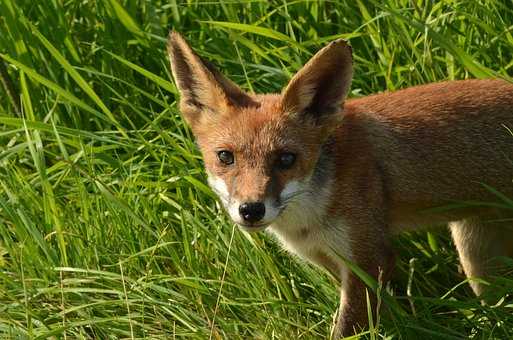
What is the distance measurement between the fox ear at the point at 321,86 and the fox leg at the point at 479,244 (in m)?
1.08

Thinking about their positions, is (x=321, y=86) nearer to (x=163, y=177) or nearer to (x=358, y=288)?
(x=358, y=288)

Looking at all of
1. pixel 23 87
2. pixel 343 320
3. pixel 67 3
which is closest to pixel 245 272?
pixel 343 320

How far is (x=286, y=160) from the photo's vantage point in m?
4.67

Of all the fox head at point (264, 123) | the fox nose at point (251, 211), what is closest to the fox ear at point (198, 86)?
the fox head at point (264, 123)

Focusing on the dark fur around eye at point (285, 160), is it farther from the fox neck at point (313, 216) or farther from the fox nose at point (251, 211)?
the fox nose at point (251, 211)

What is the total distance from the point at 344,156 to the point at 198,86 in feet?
2.40

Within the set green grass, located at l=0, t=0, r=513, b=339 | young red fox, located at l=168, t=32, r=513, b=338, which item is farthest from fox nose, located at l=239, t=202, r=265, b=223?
green grass, located at l=0, t=0, r=513, b=339

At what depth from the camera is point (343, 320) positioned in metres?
4.79

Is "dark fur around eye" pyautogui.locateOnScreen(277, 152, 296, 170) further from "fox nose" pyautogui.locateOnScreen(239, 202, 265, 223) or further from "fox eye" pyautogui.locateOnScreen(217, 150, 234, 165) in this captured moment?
"fox nose" pyautogui.locateOnScreen(239, 202, 265, 223)

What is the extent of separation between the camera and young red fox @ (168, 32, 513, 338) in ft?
15.3

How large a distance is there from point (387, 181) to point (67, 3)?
2.47 m

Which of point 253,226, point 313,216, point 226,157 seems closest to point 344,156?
point 313,216

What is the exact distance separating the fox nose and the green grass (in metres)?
0.46

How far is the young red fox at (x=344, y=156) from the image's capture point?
4.67m
